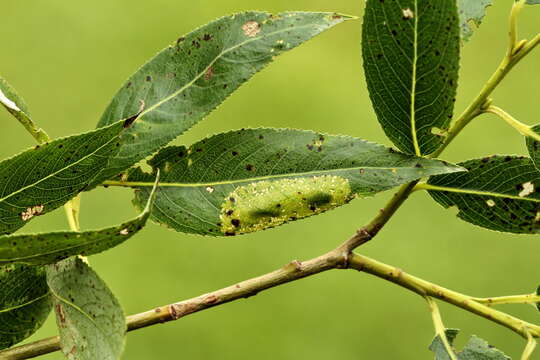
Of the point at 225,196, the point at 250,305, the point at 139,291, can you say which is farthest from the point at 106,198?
the point at 225,196

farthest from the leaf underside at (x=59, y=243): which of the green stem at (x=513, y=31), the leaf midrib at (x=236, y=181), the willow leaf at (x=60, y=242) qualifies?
the green stem at (x=513, y=31)

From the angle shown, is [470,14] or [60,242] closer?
[60,242]

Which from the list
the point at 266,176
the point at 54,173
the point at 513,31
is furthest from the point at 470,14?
the point at 54,173

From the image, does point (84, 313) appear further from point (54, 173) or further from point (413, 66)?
point (413, 66)

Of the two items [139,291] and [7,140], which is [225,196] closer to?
[139,291]

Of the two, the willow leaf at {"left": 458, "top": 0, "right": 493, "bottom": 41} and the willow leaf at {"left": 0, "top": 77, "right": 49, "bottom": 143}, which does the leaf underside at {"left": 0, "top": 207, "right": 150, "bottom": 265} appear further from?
the willow leaf at {"left": 458, "top": 0, "right": 493, "bottom": 41}

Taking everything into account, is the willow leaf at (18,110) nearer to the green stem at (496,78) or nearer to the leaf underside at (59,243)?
the leaf underside at (59,243)
